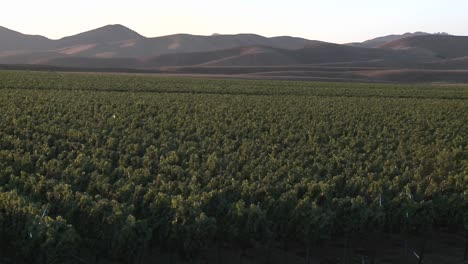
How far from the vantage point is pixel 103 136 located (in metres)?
16.9

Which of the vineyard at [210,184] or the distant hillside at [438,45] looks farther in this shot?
the distant hillside at [438,45]

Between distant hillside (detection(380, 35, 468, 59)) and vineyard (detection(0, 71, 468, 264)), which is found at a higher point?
distant hillside (detection(380, 35, 468, 59))

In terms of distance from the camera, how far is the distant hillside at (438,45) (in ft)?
558

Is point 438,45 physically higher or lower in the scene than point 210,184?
higher

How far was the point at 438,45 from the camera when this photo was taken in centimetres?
17900

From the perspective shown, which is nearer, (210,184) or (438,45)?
(210,184)

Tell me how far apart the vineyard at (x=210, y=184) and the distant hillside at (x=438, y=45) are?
152m

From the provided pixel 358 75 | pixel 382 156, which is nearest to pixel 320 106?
pixel 382 156

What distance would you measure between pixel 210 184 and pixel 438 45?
594ft

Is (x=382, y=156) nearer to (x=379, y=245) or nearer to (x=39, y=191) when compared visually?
(x=379, y=245)

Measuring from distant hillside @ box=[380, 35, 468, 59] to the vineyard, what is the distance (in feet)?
500

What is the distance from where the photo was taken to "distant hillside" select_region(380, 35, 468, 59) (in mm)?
170125

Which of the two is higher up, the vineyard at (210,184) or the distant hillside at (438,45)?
the distant hillside at (438,45)

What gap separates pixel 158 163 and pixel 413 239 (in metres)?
5.75
